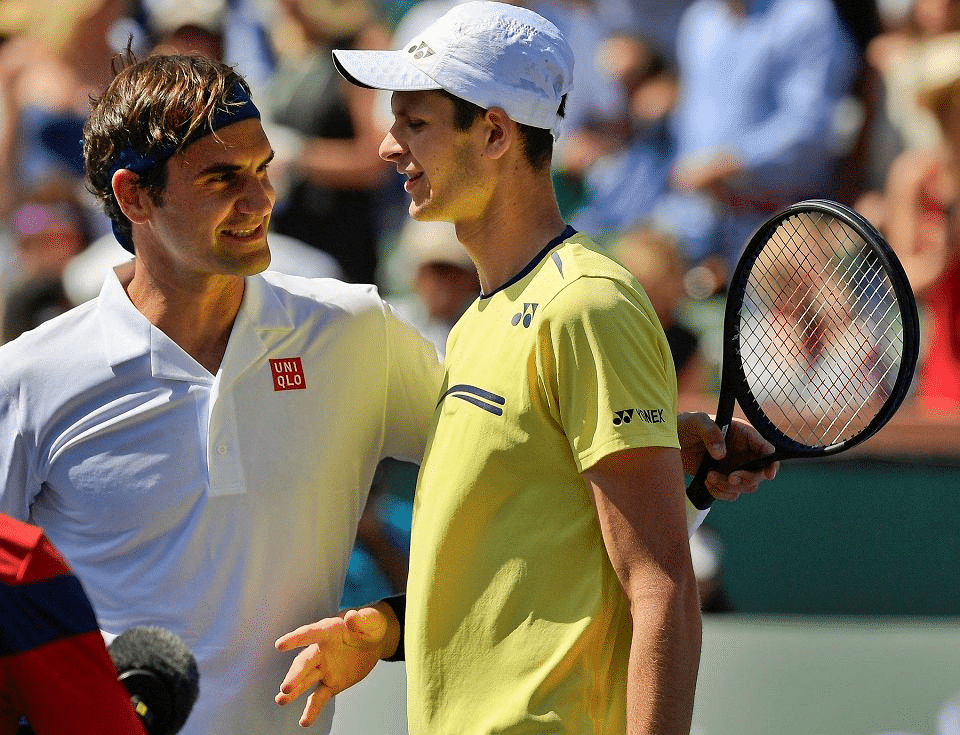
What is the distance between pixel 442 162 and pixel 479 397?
42 cm

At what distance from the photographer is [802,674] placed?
15.0 ft

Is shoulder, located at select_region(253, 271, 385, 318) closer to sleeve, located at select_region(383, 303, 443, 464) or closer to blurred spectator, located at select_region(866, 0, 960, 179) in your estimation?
sleeve, located at select_region(383, 303, 443, 464)

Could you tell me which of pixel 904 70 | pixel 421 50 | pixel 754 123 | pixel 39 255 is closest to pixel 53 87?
pixel 39 255

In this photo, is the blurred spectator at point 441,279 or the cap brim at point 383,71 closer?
the cap brim at point 383,71

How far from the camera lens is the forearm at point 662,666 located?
2.04 m

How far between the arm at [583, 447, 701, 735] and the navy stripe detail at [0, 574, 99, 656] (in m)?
0.78

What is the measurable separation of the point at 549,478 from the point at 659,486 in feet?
0.61

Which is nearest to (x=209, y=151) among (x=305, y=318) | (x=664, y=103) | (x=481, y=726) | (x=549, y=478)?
(x=305, y=318)

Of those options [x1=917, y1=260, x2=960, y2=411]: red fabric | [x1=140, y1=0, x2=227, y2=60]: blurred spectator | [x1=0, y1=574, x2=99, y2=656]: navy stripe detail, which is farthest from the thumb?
[x1=140, y1=0, x2=227, y2=60]: blurred spectator

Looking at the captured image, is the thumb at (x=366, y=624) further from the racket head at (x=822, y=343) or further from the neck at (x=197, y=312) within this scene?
the racket head at (x=822, y=343)

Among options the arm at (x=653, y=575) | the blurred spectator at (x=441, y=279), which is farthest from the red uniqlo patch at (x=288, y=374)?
the blurred spectator at (x=441, y=279)

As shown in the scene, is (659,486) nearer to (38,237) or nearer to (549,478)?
(549,478)

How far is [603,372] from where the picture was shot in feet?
6.88

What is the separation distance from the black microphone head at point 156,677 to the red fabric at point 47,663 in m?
0.21
